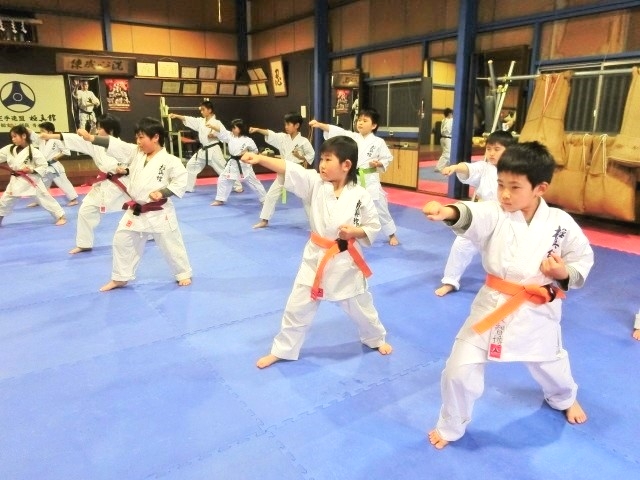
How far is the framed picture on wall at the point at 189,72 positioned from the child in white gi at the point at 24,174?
835 cm

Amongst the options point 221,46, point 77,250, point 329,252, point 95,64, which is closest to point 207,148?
point 77,250

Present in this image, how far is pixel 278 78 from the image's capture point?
14109 mm

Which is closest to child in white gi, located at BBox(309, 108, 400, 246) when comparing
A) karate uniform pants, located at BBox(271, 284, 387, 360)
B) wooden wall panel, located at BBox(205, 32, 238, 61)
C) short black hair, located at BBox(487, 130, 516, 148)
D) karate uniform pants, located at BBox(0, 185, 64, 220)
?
short black hair, located at BBox(487, 130, 516, 148)

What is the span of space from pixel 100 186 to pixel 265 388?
3.76m

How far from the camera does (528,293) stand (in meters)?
2.00

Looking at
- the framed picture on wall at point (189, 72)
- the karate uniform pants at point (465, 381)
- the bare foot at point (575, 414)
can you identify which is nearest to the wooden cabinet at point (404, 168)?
the framed picture on wall at point (189, 72)

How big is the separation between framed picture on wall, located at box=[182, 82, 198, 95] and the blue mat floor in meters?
11.1

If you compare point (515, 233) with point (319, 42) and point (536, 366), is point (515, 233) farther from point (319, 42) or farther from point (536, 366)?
point (319, 42)

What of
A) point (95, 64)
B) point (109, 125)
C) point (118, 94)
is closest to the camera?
point (109, 125)

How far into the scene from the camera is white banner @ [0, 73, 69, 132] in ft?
40.4

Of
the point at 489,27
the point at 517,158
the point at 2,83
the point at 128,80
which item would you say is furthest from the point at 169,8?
the point at 517,158

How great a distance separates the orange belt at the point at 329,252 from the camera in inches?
107

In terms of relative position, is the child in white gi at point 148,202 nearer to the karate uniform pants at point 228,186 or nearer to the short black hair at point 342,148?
the short black hair at point 342,148

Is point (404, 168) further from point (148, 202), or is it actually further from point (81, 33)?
point (81, 33)
